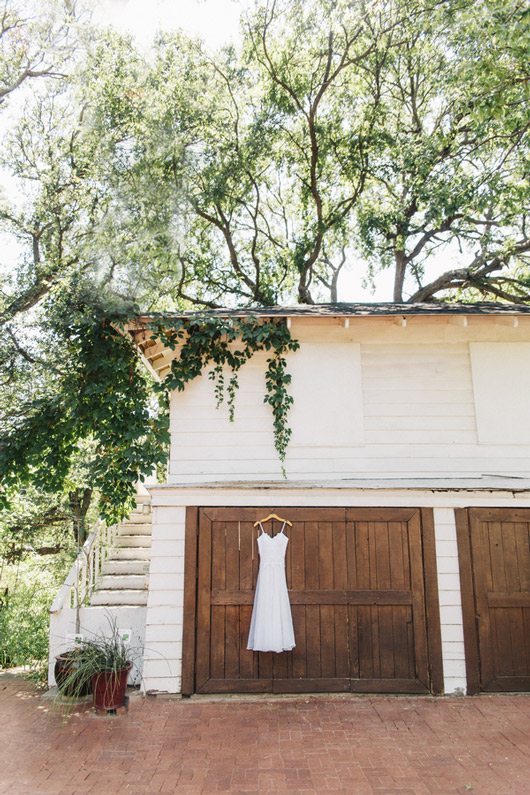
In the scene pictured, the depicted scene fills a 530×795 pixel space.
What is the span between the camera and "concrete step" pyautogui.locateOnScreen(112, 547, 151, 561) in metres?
8.27

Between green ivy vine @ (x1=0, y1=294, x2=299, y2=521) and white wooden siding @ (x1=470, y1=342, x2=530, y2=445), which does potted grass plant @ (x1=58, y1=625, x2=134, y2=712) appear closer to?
green ivy vine @ (x1=0, y1=294, x2=299, y2=521)

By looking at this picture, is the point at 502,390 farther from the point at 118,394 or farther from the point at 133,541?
the point at 133,541

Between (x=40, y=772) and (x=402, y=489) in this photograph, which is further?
(x=402, y=489)

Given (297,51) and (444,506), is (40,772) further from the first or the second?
(297,51)

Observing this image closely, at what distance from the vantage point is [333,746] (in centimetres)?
492

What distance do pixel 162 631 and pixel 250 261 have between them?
11257mm

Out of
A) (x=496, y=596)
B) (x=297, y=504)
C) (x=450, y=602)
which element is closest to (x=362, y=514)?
(x=297, y=504)

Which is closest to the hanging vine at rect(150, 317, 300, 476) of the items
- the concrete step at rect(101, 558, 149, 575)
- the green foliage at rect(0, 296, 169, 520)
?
the green foliage at rect(0, 296, 169, 520)

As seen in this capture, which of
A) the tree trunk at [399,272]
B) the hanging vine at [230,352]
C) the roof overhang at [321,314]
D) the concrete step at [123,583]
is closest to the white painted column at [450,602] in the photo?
the hanging vine at [230,352]

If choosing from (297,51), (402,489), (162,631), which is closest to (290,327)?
(402,489)

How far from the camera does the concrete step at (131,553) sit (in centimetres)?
827

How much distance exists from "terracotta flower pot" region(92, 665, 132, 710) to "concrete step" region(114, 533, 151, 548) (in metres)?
2.85

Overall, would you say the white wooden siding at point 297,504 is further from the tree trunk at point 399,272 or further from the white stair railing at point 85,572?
the tree trunk at point 399,272

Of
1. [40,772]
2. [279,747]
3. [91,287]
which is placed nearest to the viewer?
[40,772]
